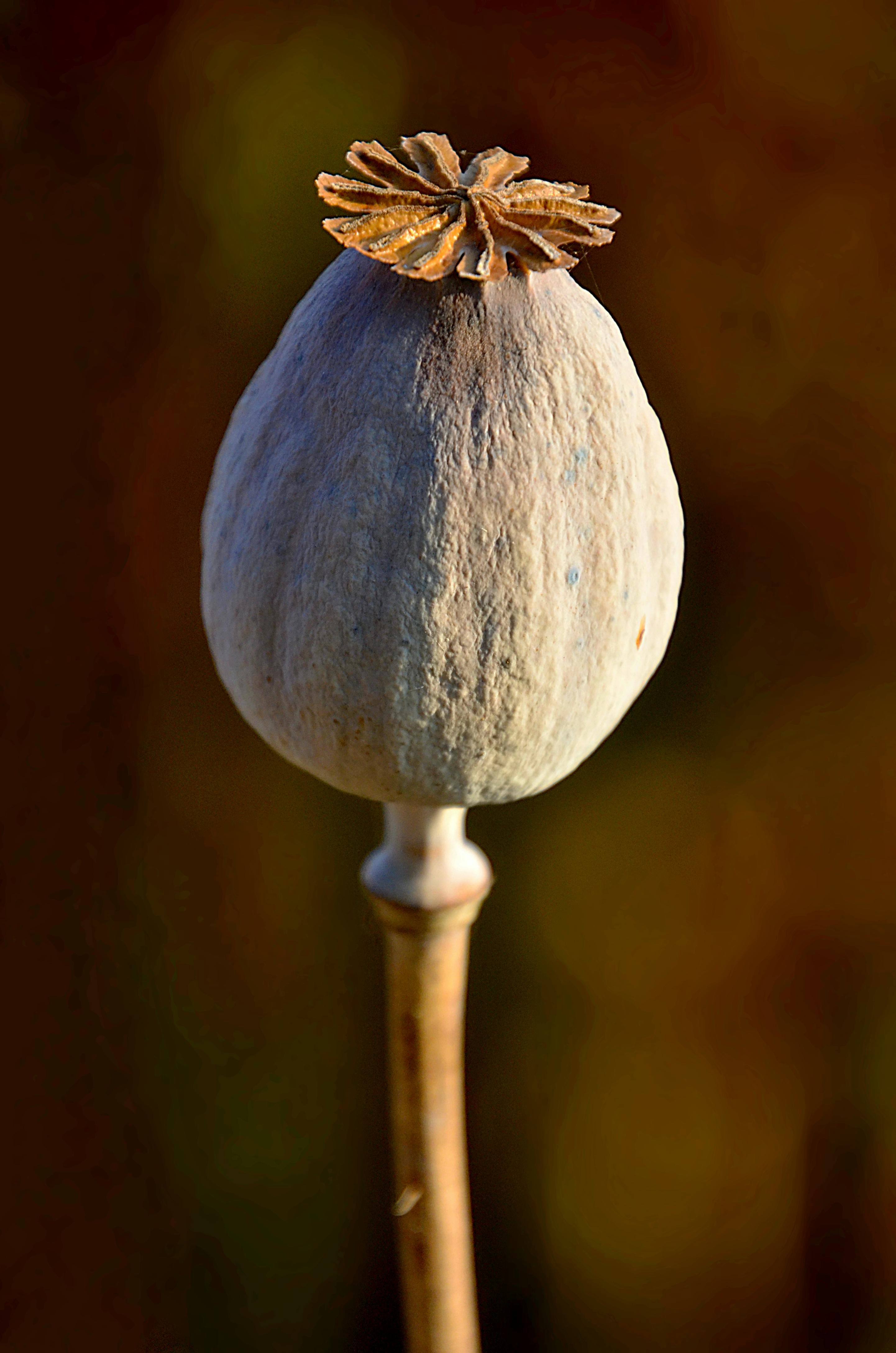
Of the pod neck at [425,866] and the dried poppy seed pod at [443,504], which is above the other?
the dried poppy seed pod at [443,504]

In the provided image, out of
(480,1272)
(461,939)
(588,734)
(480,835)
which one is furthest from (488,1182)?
(588,734)

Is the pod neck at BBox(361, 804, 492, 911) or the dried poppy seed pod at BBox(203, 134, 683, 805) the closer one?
the dried poppy seed pod at BBox(203, 134, 683, 805)

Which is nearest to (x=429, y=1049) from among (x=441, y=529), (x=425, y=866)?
(x=425, y=866)

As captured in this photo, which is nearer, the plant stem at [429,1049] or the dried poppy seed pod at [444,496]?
the dried poppy seed pod at [444,496]

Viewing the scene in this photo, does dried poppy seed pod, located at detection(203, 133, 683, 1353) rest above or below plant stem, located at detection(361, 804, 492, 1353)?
above

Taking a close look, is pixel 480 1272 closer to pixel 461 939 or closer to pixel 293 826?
pixel 293 826

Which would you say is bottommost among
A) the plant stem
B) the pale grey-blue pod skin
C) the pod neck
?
the plant stem

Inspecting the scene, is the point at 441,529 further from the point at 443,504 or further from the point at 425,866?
the point at 425,866
